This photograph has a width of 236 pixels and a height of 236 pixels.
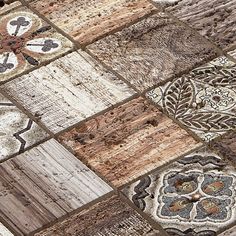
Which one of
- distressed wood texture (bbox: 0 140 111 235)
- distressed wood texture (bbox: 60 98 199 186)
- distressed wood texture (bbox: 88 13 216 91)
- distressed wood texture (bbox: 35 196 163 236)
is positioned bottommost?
distressed wood texture (bbox: 35 196 163 236)

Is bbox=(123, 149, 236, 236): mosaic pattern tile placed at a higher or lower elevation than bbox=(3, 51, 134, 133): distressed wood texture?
lower

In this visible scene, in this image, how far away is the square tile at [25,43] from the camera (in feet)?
13.8

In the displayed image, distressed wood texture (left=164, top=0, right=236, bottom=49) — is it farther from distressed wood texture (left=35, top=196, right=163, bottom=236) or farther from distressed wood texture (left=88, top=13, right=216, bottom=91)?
distressed wood texture (left=35, top=196, right=163, bottom=236)

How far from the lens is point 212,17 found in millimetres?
4363

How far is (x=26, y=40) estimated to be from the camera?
4320 millimetres

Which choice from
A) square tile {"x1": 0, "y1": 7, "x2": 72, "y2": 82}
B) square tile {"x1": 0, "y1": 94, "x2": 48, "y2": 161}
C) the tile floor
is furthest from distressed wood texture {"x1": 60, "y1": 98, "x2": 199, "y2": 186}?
square tile {"x1": 0, "y1": 7, "x2": 72, "y2": 82}

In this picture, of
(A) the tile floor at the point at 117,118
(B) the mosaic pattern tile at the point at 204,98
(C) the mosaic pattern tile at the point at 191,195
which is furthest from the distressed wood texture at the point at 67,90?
(C) the mosaic pattern tile at the point at 191,195

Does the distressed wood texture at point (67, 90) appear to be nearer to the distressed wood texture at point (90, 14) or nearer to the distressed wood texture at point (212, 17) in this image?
the distressed wood texture at point (90, 14)

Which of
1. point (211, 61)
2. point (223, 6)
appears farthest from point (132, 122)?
point (223, 6)

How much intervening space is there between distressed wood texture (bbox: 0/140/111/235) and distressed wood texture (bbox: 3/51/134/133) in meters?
0.17

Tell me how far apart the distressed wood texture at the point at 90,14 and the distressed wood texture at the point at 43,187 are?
670mm

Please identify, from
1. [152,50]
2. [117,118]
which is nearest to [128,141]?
[117,118]

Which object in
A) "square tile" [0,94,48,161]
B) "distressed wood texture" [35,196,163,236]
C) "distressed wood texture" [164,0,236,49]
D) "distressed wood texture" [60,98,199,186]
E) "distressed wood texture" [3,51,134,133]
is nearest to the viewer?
"distressed wood texture" [35,196,163,236]

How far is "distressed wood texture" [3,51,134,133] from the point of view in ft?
13.0
